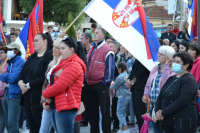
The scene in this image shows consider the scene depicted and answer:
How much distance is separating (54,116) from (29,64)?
1412 millimetres

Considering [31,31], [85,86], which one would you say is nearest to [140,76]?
[85,86]

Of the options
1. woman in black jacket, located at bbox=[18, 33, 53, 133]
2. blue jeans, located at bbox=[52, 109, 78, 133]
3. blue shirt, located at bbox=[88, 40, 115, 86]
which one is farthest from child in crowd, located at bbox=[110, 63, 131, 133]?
blue jeans, located at bbox=[52, 109, 78, 133]

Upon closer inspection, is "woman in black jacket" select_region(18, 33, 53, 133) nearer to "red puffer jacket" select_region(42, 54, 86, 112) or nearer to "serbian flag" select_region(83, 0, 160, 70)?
"red puffer jacket" select_region(42, 54, 86, 112)

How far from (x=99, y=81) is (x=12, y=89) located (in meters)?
1.85

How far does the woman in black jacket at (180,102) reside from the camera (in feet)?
14.6

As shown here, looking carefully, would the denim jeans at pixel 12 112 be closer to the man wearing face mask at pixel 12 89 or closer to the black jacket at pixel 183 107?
the man wearing face mask at pixel 12 89

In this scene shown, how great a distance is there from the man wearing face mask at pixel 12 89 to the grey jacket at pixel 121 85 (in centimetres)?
257

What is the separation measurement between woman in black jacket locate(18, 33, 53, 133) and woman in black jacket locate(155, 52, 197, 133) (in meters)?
2.26

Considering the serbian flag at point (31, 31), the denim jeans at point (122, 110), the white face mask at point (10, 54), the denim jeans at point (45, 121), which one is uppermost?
the serbian flag at point (31, 31)

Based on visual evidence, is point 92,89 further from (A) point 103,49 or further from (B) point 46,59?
(B) point 46,59

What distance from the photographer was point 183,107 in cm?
449

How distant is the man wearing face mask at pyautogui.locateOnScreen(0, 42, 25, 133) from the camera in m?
6.25

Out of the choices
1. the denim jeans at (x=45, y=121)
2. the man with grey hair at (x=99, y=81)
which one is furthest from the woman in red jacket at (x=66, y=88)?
the man with grey hair at (x=99, y=81)

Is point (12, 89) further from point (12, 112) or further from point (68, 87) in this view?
point (68, 87)
